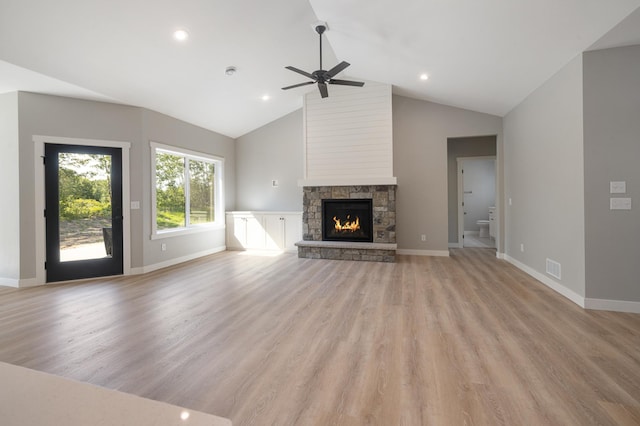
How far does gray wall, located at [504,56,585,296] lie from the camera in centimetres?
329

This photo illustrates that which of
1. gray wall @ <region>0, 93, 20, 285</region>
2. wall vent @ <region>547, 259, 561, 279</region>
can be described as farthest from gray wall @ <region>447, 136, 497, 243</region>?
gray wall @ <region>0, 93, 20, 285</region>

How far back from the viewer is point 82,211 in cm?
456

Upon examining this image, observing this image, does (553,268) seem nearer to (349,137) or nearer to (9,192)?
(349,137)

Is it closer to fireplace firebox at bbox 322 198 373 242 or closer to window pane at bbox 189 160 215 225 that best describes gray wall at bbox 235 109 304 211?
window pane at bbox 189 160 215 225

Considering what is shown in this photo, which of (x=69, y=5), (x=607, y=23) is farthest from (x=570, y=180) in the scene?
(x=69, y=5)

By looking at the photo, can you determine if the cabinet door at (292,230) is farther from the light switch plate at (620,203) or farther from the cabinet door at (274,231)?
the light switch plate at (620,203)

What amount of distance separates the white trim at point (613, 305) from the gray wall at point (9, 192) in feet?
23.4

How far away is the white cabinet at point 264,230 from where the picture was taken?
6625 millimetres

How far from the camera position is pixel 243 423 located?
1.57 m

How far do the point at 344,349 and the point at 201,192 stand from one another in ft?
17.3

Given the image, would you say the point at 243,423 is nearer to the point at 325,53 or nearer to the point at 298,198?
the point at 325,53

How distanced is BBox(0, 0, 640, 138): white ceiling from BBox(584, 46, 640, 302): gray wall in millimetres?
284

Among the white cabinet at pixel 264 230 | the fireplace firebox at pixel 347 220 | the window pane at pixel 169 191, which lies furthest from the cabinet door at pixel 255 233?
the fireplace firebox at pixel 347 220

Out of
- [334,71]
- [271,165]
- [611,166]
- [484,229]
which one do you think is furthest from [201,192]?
[484,229]
